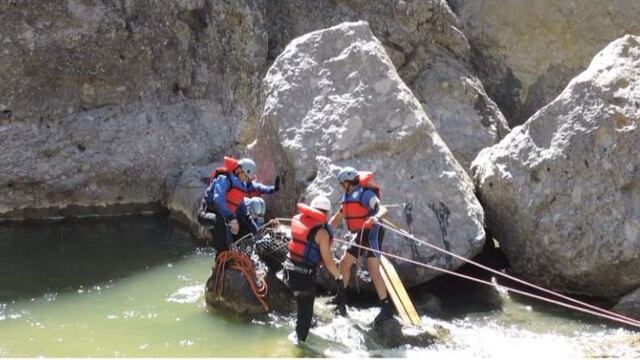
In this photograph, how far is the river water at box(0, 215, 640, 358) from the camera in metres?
7.80

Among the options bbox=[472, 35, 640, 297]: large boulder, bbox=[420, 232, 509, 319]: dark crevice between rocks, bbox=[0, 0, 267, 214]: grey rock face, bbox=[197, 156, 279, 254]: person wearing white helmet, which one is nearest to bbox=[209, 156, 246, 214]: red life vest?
bbox=[197, 156, 279, 254]: person wearing white helmet

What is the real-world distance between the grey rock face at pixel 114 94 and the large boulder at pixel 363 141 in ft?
15.0

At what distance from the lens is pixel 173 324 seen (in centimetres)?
862

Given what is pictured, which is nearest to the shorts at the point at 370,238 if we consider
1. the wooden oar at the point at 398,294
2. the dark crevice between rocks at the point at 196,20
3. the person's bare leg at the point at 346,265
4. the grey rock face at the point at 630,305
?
the person's bare leg at the point at 346,265

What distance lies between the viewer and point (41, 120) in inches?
558

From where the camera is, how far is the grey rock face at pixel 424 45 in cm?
1574

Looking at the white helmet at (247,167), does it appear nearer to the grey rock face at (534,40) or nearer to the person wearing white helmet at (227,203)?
the person wearing white helmet at (227,203)

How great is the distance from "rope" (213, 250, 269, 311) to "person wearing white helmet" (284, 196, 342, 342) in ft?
Result: 3.73

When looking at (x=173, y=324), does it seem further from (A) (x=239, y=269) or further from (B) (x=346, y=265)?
(B) (x=346, y=265)

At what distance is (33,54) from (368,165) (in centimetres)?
793

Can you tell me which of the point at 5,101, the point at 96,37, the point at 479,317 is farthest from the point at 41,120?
the point at 479,317

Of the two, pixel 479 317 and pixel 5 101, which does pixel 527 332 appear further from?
pixel 5 101

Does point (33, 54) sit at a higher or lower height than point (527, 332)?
higher

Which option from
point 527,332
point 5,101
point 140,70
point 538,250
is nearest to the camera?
point 527,332
